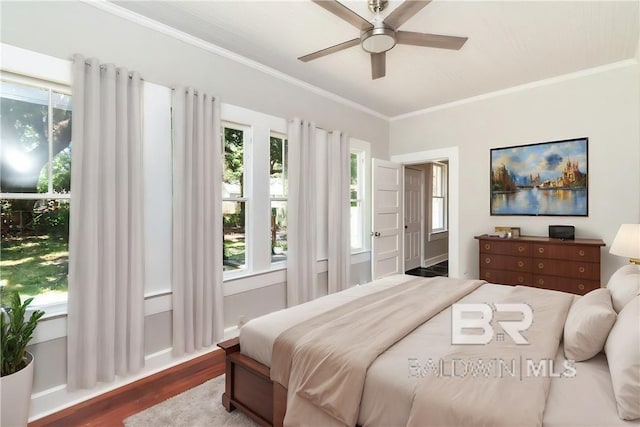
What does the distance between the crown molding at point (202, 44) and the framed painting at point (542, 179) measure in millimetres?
2313

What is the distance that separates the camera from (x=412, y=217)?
6.60 meters

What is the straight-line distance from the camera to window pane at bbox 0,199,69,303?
2.08 meters

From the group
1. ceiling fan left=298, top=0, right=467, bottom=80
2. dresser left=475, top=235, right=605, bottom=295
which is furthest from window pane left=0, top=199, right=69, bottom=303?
dresser left=475, top=235, right=605, bottom=295

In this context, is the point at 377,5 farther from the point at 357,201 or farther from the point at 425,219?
the point at 425,219

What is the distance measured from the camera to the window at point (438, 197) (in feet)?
23.8

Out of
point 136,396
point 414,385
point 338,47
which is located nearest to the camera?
point 414,385

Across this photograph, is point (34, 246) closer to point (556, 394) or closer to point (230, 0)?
point (230, 0)

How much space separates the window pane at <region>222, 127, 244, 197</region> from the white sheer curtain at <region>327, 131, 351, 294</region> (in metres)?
1.21

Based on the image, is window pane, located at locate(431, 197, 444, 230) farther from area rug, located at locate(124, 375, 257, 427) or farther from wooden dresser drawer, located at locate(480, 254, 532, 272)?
area rug, located at locate(124, 375, 257, 427)

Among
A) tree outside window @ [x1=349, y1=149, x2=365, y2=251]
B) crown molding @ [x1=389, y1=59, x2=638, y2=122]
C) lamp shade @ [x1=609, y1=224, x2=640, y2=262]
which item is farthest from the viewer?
tree outside window @ [x1=349, y1=149, x2=365, y2=251]

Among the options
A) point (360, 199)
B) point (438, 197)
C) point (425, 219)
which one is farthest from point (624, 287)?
point (438, 197)

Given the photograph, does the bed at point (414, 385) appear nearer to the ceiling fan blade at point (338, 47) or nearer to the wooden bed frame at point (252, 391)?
the wooden bed frame at point (252, 391)

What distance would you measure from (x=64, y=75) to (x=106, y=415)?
7.43 feet

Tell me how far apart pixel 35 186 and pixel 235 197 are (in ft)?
5.01
